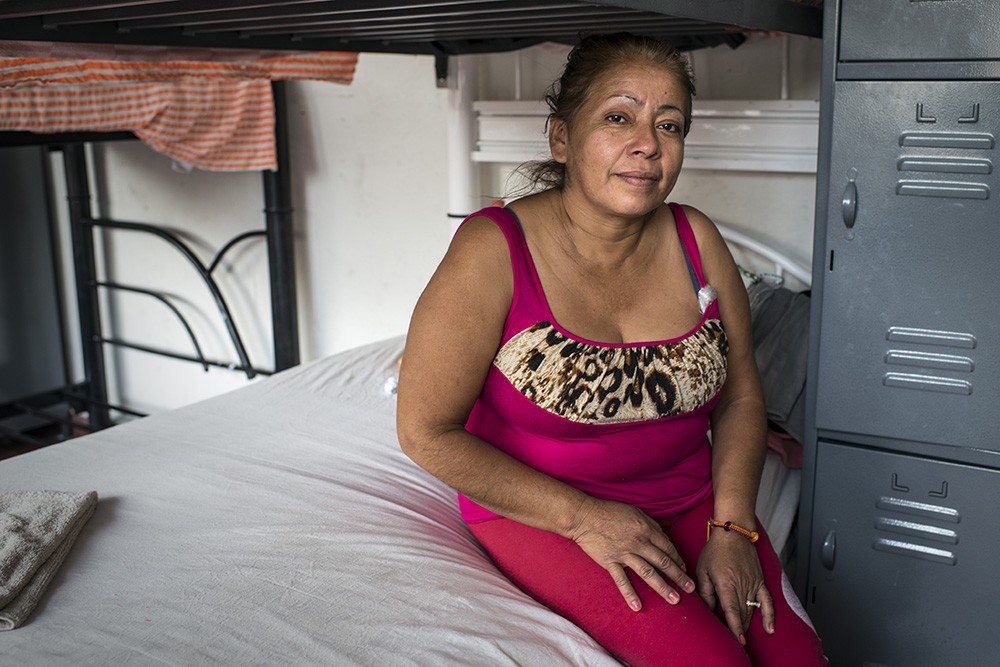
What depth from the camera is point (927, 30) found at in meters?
1.55

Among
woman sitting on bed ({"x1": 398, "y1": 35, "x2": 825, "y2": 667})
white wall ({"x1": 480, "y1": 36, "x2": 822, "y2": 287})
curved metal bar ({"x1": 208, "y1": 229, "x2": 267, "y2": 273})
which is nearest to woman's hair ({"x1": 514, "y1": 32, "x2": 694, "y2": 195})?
woman sitting on bed ({"x1": 398, "y1": 35, "x2": 825, "y2": 667})

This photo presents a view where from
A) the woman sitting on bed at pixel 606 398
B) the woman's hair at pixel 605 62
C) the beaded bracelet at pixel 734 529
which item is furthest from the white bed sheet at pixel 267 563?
the woman's hair at pixel 605 62

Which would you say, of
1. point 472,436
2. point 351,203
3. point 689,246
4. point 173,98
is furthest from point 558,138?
point 351,203

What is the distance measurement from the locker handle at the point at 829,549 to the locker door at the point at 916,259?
0.24m

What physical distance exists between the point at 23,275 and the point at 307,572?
123 inches

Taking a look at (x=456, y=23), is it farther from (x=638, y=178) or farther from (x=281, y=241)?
(x=281, y=241)

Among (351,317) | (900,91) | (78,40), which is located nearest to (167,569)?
(78,40)

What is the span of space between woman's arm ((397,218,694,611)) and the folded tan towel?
0.53m

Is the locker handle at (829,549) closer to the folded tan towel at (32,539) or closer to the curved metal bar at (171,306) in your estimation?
the folded tan towel at (32,539)

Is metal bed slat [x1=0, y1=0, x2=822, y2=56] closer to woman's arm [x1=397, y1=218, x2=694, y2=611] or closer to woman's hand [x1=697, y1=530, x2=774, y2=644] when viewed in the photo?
woman's arm [x1=397, y1=218, x2=694, y2=611]

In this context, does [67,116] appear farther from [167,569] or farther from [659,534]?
[659,534]

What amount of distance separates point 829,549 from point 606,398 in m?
0.78

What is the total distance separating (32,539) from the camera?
1.27m

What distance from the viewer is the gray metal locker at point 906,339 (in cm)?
156
